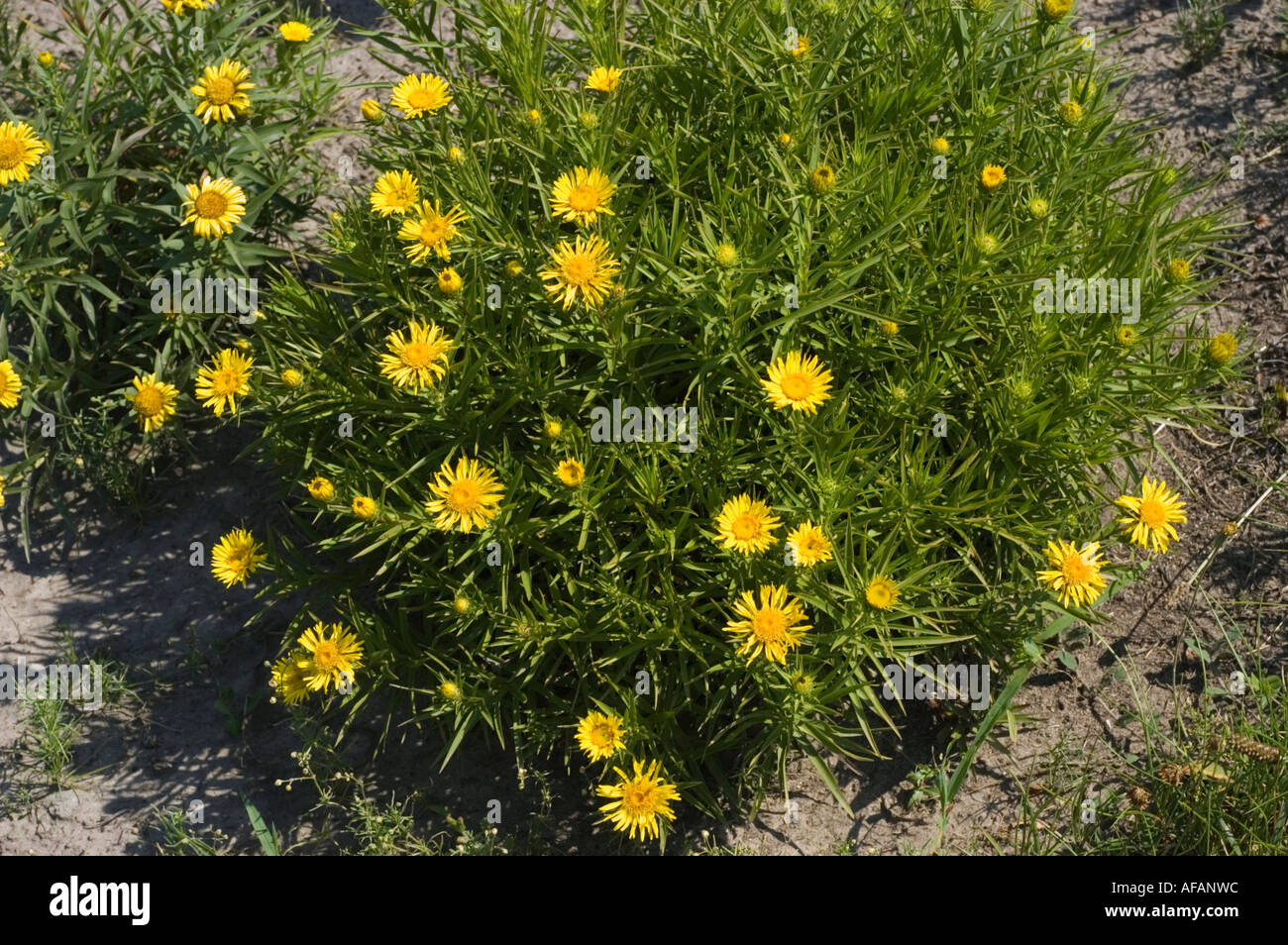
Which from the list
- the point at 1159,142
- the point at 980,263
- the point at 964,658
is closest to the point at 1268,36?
the point at 1159,142

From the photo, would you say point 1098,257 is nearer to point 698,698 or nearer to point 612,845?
point 698,698

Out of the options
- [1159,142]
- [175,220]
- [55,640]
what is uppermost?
[1159,142]

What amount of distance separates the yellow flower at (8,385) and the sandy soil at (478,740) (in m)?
0.53

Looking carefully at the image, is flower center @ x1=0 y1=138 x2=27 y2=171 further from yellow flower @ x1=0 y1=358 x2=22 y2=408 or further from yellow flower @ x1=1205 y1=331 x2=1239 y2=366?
yellow flower @ x1=1205 y1=331 x2=1239 y2=366

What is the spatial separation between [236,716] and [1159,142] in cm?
376

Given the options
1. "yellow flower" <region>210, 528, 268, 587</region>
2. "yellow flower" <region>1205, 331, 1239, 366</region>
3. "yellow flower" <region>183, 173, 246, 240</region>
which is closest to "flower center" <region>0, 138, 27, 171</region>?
"yellow flower" <region>183, 173, 246, 240</region>

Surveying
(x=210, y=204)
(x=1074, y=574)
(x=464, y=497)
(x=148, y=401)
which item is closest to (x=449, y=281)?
(x=464, y=497)

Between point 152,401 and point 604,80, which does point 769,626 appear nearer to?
point 604,80

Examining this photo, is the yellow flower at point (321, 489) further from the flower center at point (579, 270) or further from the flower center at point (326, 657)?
the flower center at point (579, 270)

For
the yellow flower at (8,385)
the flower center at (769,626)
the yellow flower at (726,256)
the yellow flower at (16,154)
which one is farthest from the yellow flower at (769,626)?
the yellow flower at (16,154)

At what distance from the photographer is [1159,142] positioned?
416 cm

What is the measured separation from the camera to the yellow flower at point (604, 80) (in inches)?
120

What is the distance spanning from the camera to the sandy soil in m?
3.17

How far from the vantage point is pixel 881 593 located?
2.66 m
